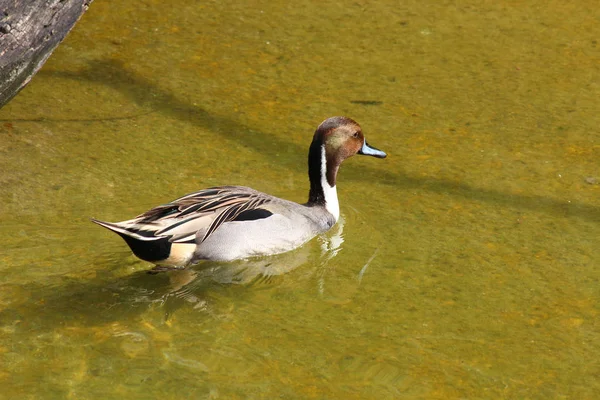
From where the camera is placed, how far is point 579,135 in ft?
20.9

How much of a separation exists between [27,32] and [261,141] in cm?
189

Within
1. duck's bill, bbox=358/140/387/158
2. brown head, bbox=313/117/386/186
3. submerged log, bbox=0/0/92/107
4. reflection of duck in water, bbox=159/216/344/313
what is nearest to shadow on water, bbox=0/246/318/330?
reflection of duck in water, bbox=159/216/344/313

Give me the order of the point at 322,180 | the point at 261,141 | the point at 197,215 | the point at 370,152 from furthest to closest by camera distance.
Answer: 1. the point at 261,141
2. the point at 370,152
3. the point at 322,180
4. the point at 197,215

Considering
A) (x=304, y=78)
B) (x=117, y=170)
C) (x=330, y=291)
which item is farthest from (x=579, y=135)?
(x=117, y=170)

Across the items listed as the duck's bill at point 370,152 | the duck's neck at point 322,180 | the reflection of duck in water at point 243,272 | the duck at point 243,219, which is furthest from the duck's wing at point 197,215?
the duck's bill at point 370,152

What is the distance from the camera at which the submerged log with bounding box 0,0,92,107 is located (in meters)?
4.63

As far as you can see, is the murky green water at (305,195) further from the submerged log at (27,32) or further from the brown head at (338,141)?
the submerged log at (27,32)

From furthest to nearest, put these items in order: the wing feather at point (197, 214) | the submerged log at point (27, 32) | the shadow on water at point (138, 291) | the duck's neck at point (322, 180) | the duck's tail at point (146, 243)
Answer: the duck's neck at point (322, 180) → the wing feather at point (197, 214) → the duck's tail at point (146, 243) → the submerged log at point (27, 32) → the shadow on water at point (138, 291)

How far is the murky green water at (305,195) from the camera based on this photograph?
421 centimetres

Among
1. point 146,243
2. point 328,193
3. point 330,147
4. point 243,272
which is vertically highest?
point 330,147

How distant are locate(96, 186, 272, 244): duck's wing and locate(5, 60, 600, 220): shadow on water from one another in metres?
0.88

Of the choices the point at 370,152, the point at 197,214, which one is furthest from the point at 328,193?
the point at 197,214

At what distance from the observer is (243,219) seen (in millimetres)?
5156

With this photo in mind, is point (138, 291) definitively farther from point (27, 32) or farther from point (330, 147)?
point (330, 147)
